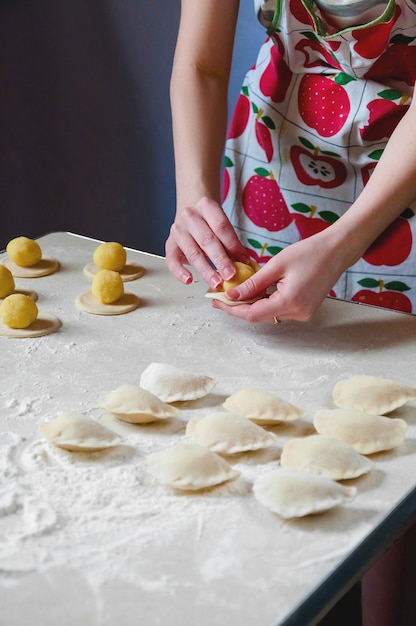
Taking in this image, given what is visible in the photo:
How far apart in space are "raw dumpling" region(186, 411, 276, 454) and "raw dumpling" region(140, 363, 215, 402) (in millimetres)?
85

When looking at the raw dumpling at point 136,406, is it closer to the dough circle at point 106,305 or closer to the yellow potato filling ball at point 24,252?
the dough circle at point 106,305

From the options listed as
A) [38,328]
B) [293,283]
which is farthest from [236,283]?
[38,328]

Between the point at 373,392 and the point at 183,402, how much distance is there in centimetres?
25

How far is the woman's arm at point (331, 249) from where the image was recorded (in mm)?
1230

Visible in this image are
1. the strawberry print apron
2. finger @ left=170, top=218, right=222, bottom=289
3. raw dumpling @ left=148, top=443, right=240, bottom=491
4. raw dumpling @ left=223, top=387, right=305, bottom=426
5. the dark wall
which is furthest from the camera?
the dark wall

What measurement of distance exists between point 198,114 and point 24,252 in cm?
43

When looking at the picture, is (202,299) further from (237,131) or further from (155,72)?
(155,72)

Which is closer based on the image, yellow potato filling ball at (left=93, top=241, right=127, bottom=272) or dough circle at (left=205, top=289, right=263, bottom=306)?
dough circle at (left=205, top=289, right=263, bottom=306)

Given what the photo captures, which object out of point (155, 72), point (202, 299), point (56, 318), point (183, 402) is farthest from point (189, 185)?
point (155, 72)

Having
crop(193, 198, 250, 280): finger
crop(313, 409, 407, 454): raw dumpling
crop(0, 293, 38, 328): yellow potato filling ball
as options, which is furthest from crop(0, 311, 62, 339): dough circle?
crop(313, 409, 407, 454): raw dumpling

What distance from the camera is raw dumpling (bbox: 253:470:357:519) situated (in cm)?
84

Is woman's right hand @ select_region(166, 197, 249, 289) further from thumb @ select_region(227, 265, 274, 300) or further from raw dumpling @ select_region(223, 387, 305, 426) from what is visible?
raw dumpling @ select_region(223, 387, 305, 426)

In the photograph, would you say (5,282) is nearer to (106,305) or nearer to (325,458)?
(106,305)

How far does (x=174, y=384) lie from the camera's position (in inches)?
43.0
